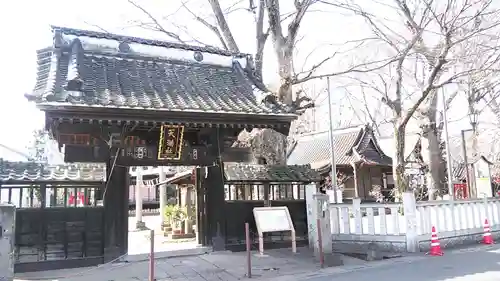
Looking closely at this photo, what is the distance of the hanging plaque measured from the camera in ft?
35.9

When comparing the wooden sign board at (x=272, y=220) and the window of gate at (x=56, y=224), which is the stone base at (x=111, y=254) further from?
the wooden sign board at (x=272, y=220)

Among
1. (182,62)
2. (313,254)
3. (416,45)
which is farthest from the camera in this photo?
(416,45)

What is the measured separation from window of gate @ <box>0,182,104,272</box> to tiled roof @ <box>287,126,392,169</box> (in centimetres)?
2384

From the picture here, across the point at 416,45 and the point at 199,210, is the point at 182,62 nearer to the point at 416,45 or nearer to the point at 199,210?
the point at 199,210

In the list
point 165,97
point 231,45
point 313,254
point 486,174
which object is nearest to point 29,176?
point 165,97

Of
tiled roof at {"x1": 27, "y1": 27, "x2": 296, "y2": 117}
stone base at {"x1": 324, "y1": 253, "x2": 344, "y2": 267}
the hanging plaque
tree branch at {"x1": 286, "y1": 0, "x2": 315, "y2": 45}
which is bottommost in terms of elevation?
stone base at {"x1": 324, "y1": 253, "x2": 344, "y2": 267}

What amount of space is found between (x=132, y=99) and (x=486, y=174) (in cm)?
1690

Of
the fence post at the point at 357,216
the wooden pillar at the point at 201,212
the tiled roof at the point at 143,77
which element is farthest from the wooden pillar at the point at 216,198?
the fence post at the point at 357,216

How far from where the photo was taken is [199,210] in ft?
40.7

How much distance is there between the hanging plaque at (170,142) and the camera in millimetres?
10938

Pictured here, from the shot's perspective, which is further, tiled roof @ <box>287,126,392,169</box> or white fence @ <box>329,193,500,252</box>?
tiled roof @ <box>287,126,392,169</box>

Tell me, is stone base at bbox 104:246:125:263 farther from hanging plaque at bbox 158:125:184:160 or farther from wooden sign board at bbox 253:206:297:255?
wooden sign board at bbox 253:206:297:255

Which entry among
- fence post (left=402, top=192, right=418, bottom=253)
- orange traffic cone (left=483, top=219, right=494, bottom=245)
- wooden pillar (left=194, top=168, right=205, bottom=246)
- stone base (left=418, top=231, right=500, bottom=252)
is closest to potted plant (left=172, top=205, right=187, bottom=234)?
wooden pillar (left=194, top=168, right=205, bottom=246)

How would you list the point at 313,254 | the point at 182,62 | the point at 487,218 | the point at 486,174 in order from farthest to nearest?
the point at 486,174
the point at 487,218
the point at 182,62
the point at 313,254
